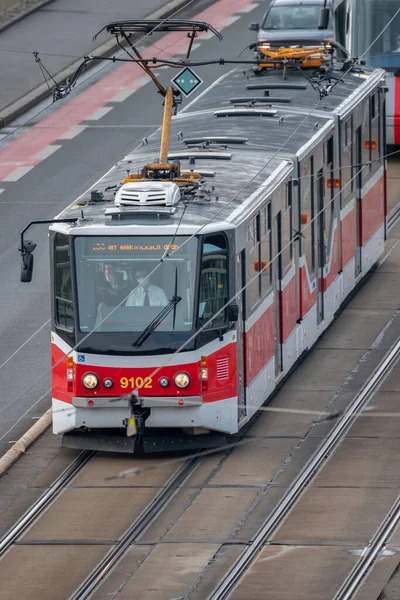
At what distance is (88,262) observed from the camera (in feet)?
67.5

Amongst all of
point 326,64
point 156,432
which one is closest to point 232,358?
point 156,432

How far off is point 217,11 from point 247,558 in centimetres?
3177

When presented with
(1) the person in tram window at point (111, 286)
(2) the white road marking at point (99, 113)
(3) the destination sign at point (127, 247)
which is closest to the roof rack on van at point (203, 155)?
(3) the destination sign at point (127, 247)

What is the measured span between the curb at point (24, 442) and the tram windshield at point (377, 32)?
50.0 feet

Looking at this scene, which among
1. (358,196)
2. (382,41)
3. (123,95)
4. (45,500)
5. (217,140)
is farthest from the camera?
(123,95)

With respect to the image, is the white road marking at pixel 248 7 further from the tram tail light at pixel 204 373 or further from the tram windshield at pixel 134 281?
the tram tail light at pixel 204 373

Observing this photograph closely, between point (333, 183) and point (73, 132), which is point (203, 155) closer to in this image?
point (333, 183)

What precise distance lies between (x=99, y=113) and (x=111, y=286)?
20.0 meters

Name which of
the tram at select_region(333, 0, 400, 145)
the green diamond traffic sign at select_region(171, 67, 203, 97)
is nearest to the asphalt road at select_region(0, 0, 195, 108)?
the green diamond traffic sign at select_region(171, 67, 203, 97)

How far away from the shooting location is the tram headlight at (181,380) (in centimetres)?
2052

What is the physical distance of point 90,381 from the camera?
2058 cm

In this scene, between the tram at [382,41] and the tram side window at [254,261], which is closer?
the tram side window at [254,261]

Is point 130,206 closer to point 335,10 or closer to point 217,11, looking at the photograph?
point 335,10

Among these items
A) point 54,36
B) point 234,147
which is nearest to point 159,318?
point 234,147
